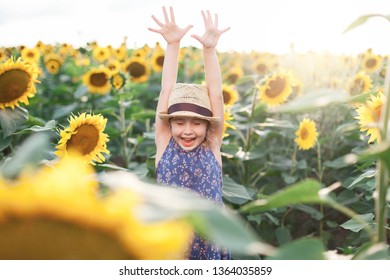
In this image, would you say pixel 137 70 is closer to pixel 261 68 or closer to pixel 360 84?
pixel 261 68

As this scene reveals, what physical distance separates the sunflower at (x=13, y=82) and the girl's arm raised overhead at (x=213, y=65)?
2.34ft

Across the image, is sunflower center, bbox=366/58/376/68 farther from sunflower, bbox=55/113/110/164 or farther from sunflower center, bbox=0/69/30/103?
sunflower center, bbox=0/69/30/103

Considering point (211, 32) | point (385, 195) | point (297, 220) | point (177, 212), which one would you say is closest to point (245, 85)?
point (297, 220)

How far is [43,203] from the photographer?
37 cm

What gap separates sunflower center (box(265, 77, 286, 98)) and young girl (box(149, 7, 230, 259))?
1.09 m

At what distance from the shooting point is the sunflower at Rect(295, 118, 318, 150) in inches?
112

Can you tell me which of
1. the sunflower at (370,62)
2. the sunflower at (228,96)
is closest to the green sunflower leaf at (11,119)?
the sunflower at (228,96)

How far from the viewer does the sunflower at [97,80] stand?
366 cm

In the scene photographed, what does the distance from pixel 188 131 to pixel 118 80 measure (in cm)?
139

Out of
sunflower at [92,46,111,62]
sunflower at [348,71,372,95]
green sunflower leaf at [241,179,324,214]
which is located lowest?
green sunflower leaf at [241,179,324,214]

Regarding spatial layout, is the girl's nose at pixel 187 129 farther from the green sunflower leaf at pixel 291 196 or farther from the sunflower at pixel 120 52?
the sunflower at pixel 120 52

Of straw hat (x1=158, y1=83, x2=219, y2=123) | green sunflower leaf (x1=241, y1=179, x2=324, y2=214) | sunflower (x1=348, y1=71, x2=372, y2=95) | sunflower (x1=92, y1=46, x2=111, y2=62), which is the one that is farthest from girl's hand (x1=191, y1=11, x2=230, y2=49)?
sunflower (x1=92, y1=46, x2=111, y2=62)

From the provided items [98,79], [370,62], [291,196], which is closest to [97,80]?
[98,79]
